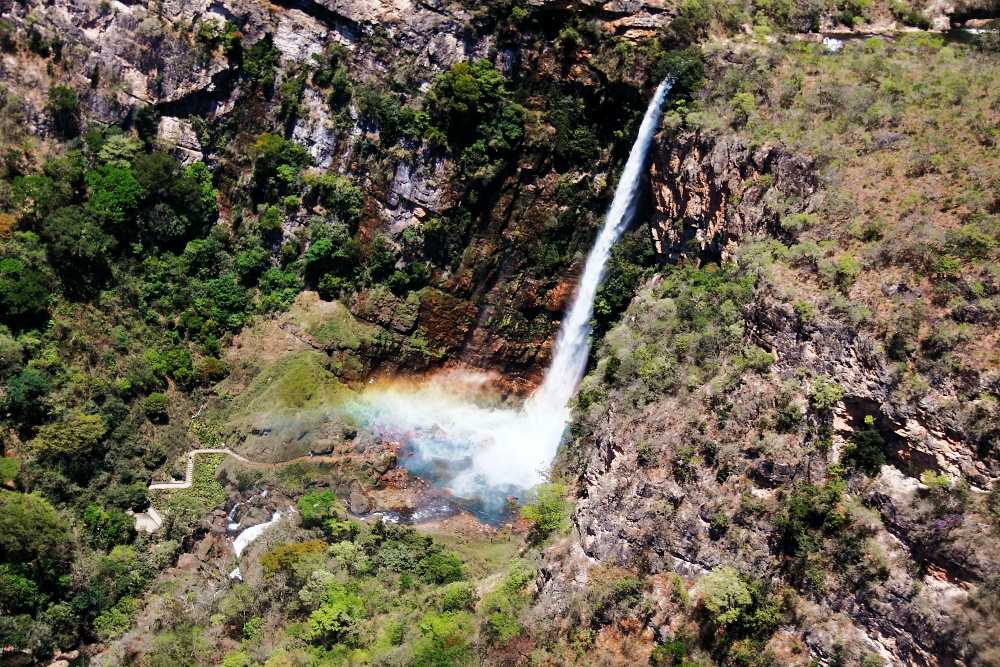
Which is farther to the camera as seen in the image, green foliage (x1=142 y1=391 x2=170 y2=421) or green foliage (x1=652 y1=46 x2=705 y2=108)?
green foliage (x1=142 y1=391 x2=170 y2=421)

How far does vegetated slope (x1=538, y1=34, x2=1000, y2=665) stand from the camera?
87.3 feet

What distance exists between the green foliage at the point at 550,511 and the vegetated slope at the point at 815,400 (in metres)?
1.10

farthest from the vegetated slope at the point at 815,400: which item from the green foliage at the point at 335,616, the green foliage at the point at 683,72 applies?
the green foliage at the point at 335,616

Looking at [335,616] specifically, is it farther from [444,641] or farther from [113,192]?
[113,192]

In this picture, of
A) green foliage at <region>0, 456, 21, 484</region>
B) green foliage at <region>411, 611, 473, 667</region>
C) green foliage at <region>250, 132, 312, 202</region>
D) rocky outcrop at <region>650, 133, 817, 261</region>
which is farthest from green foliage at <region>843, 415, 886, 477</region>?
green foliage at <region>0, 456, 21, 484</region>

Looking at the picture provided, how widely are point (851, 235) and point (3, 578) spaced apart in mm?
42497

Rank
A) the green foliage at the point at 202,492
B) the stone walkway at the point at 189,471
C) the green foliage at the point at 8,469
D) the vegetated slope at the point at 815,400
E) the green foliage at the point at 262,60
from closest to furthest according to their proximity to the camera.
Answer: the vegetated slope at the point at 815,400 → the green foliage at the point at 8,469 → the green foliage at the point at 202,492 → the stone walkway at the point at 189,471 → the green foliage at the point at 262,60

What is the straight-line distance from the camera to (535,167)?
4769cm

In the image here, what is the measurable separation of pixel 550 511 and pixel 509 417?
1340cm

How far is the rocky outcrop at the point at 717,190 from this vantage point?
1444 inches

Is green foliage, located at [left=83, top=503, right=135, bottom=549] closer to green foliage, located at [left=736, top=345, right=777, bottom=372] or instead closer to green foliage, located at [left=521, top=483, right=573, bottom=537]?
green foliage, located at [left=521, top=483, right=573, bottom=537]

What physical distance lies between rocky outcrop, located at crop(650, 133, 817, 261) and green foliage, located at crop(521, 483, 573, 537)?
15.1 meters

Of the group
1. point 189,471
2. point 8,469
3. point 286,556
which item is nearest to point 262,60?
point 189,471

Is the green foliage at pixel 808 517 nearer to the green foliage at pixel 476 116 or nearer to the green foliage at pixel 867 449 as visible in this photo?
the green foliage at pixel 867 449
